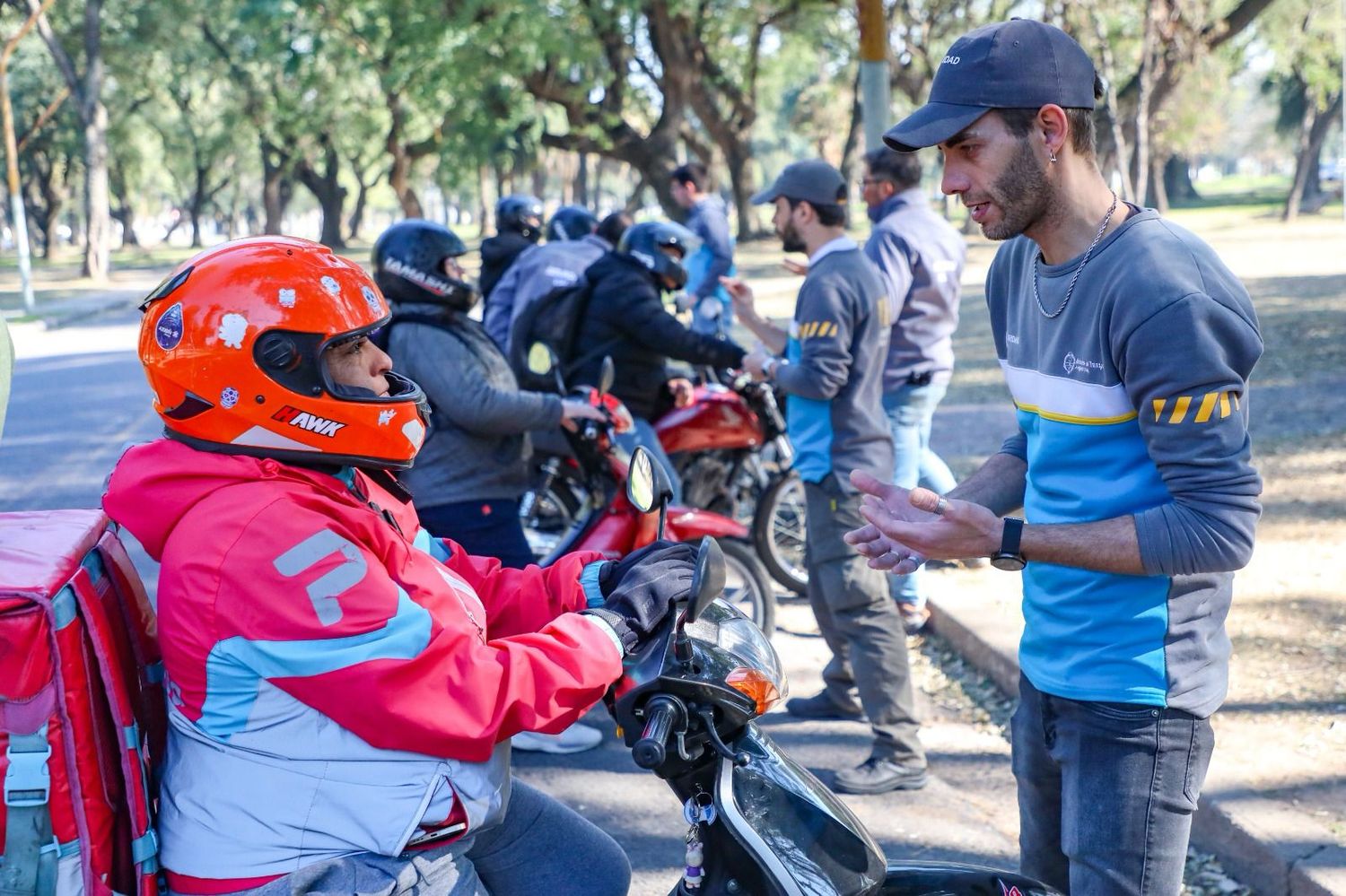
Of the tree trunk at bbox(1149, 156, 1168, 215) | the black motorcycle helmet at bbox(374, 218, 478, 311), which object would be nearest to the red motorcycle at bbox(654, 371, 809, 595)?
the black motorcycle helmet at bbox(374, 218, 478, 311)

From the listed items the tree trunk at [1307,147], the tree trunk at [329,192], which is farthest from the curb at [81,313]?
the tree trunk at [1307,147]

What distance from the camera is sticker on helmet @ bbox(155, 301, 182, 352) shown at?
205 cm

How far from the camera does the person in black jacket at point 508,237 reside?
8820 millimetres

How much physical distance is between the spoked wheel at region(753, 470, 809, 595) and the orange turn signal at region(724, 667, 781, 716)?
4.81 meters

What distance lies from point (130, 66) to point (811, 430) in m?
40.8

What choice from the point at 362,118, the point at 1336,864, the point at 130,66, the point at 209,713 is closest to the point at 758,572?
the point at 1336,864

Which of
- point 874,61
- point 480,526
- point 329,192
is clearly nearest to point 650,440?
point 480,526

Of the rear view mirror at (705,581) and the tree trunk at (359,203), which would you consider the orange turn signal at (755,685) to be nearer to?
the rear view mirror at (705,581)

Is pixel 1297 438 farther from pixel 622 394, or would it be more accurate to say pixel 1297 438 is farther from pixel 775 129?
pixel 775 129

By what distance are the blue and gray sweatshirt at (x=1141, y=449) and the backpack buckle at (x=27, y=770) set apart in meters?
1.70

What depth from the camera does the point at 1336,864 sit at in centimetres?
354

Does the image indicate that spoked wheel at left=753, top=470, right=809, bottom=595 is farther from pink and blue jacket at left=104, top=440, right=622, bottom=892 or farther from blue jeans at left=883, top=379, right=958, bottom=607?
pink and blue jacket at left=104, top=440, right=622, bottom=892

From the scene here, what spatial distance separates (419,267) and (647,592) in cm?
291

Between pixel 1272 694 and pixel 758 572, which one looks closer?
pixel 1272 694
